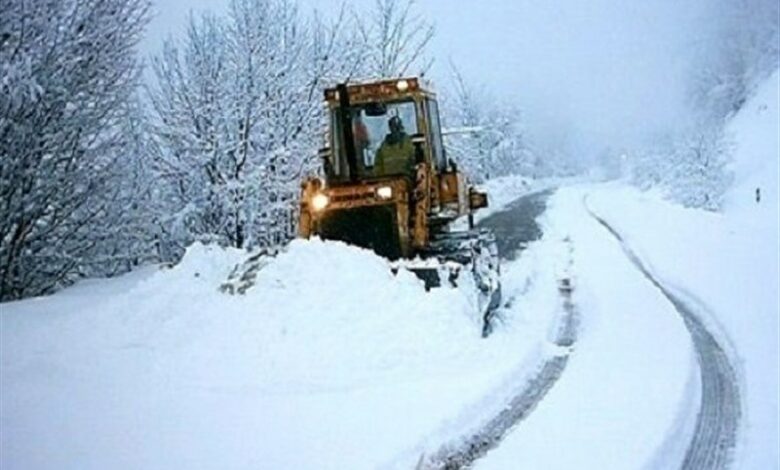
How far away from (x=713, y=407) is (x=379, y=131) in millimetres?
3447

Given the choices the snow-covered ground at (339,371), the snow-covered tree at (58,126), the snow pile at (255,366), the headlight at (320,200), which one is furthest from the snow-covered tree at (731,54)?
the snow pile at (255,366)

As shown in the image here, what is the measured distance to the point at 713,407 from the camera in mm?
4375

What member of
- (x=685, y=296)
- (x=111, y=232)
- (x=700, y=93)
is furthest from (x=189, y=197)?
(x=700, y=93)

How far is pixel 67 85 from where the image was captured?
6945 millimetres

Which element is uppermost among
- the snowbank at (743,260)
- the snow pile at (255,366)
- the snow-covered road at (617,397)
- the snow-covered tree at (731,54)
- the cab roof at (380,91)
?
the snow-covered tree at (731,54)

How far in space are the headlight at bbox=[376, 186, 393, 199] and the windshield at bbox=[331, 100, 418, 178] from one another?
1.59 ft

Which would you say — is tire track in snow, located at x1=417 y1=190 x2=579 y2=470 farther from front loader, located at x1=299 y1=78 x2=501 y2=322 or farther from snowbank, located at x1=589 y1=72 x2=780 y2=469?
snowbank, located at x1=589 y1=72 x2=780 y2=469

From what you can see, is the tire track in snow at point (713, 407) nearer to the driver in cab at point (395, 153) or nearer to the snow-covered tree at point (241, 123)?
the driver in cab at point (395, 153)

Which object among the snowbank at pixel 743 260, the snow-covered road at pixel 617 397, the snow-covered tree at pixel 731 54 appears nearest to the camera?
the snow-covered road at pixel 617 397

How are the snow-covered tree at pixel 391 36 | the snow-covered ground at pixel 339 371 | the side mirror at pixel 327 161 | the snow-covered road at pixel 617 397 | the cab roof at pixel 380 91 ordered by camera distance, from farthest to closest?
the snow-covered tree at pixel 391 36 → the side mirror at pixel 327 161 → the cab roof at pixel 380 91 → the snow-covered ground at pixel 339 371 → the snow-covered road at pixel 617 397

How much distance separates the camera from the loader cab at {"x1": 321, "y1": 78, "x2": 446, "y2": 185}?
6.73 metres

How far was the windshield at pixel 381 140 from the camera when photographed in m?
6.80

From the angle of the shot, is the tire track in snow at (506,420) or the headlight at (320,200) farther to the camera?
the headlight at (320,200)

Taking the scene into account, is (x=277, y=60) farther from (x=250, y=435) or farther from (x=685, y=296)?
(x=250, y=435)
